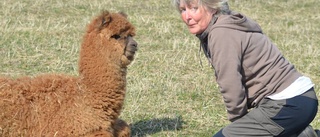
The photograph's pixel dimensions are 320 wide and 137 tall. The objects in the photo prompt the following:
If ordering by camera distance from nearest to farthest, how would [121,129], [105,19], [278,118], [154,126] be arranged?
[278,118] → [105,19] → [121,129] → [154,126]

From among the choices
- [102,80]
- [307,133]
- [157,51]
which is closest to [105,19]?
[102,80]

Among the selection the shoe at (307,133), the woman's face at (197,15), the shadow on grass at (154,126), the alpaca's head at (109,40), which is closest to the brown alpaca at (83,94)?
the alpaca's head at (109,40)

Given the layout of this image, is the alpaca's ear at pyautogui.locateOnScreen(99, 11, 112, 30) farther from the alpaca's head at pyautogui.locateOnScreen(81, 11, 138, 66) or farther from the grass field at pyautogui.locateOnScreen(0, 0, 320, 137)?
the grass field at pyautogui.locateOnScreen(0, 0, 320, 137)

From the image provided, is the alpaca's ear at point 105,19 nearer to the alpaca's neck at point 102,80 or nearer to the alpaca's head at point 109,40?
the alpaca's head at point 109,40

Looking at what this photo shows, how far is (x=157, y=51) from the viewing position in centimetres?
992

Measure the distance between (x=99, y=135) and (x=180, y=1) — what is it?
1.39 meters

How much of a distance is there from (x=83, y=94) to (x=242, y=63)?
1556 millimetres

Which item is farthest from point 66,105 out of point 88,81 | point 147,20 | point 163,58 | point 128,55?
point 147,20

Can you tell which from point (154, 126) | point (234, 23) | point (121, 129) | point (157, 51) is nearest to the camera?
point (234, 23)

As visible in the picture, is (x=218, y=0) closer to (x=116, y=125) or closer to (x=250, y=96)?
(x=250, y=96)

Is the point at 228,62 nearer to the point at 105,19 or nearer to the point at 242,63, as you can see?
the point at 242,63

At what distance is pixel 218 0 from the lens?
14.9ft

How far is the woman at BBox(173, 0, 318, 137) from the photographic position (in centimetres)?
444

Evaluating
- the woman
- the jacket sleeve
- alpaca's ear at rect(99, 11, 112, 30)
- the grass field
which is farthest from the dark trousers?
the grass field
